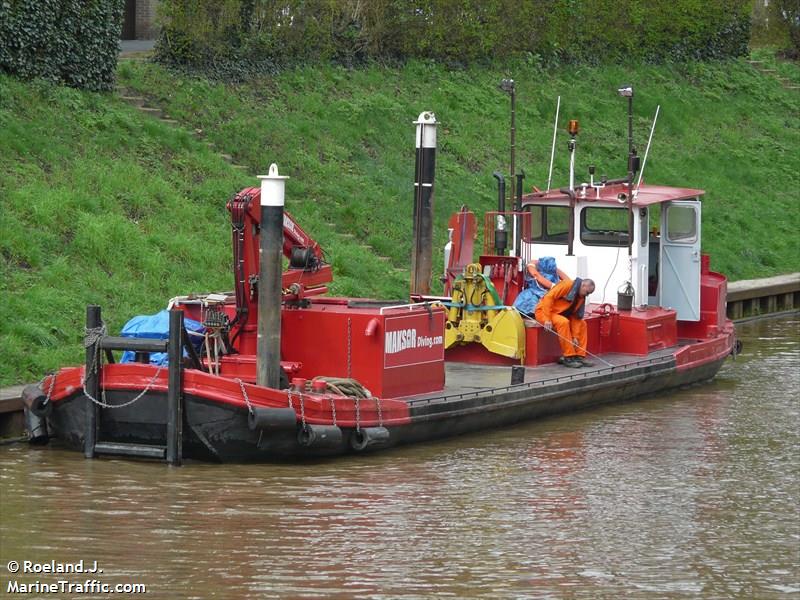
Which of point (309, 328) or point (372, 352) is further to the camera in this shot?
point (309, 328)

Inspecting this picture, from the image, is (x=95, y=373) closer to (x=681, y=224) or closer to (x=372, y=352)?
(x=372, y=352)

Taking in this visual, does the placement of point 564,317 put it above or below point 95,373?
above

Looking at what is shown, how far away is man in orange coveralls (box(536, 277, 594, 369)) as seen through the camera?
18.6 m

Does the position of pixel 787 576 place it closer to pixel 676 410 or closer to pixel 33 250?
pixel 676 410

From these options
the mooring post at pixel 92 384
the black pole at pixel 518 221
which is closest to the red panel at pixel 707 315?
the black pole at pixel 518 221

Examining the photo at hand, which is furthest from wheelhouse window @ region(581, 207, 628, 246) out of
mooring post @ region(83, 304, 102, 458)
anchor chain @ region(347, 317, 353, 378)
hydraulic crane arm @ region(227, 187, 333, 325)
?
mooring post @ region(83, 304, 102, 458)

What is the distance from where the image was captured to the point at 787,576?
1216cm

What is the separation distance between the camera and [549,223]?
817 inches

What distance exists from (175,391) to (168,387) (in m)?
0.09

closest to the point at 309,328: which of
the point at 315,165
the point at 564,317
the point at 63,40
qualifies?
the point at 564,317

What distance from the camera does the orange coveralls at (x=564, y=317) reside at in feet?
61.2

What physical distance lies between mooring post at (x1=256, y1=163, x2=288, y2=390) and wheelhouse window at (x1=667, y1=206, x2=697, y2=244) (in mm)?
7538

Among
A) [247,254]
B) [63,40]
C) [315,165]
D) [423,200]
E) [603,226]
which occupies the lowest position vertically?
[247,254]

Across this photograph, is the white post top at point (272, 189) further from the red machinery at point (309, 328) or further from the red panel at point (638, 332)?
the red panel at point (638, 332)
